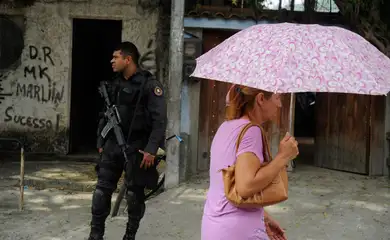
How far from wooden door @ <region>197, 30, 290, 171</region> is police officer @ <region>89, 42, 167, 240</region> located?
3611mm

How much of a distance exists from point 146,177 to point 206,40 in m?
4.10

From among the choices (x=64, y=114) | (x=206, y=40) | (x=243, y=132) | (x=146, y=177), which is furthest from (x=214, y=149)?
(x=64, y=114)

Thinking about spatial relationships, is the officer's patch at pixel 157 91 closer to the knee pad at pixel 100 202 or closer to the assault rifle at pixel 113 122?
the assault rifle at pixel 113 122

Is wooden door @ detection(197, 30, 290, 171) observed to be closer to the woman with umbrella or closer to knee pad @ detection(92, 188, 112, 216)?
knee pad @ detection(92, 188, 112, 216)

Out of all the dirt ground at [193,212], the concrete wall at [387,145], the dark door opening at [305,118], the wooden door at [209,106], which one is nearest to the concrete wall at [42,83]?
the dirt ground at [193,212]

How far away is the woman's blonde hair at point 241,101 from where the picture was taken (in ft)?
8.17

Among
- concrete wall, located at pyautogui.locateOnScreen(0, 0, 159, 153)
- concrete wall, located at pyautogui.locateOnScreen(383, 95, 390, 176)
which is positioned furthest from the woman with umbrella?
concrete wall, located at pyautogui.locateOnScreen(0, 0, 159, 153)

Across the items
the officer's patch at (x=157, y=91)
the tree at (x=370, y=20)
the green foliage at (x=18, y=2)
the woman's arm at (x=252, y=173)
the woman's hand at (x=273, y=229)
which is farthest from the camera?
the green foliage at (x=18, y=2)

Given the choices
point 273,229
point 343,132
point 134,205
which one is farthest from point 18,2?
point 273,229

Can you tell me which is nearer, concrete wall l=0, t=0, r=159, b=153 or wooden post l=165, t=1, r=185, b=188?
wooden post l=165, t=1, r=185, b=188

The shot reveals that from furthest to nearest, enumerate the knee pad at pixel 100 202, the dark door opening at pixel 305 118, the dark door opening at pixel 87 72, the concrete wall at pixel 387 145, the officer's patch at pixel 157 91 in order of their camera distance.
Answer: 1. the dark door opening at pixel 305 118
2. the dark door opening at pixel 87 72
3. the concrete wall at pixel 387 145
4. the officer's patch at pixel 157 91
5. the knee pad at pixel 100 202

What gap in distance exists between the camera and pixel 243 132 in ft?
7.79

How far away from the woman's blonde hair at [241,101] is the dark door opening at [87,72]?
8.40 metres

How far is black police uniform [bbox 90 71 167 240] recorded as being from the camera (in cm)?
472
